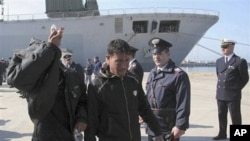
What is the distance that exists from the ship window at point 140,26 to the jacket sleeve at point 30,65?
3290cm

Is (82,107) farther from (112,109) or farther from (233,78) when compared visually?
(233,78)

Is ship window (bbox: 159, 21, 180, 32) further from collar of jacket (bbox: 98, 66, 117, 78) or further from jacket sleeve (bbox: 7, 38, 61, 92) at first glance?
jacket sleeve (bbox: 7, 38, 61, 92)

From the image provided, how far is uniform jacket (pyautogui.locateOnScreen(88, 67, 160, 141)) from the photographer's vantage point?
295 cm

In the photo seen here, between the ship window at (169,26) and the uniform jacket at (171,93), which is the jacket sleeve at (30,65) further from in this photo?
the ship window at (169,26)

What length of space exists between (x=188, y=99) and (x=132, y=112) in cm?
94

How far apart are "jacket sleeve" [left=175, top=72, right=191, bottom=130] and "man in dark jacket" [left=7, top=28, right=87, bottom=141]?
3.88ft

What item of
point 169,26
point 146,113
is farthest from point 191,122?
point 169,26

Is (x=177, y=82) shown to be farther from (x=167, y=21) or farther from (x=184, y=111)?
(x=167, y=21)

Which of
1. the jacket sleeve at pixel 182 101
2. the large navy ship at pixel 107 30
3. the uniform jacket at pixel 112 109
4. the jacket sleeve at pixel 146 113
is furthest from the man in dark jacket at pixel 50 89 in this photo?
the large navy ship at pixel 107 30

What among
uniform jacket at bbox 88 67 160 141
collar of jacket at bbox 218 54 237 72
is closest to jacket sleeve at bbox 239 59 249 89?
collar of jacket at bbox 218 54 237 72

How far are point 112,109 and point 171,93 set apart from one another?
114 cm

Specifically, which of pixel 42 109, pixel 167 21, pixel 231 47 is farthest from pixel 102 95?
pixel 167 21

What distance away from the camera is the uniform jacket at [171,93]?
3719 millimetres

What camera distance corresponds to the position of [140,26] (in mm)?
35656
